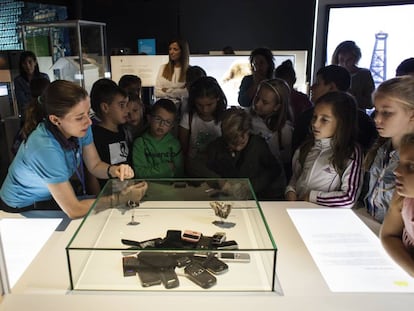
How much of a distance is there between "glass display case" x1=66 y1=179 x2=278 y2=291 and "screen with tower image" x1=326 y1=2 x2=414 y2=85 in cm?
400

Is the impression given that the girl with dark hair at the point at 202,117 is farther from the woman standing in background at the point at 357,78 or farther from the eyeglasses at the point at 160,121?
the woman standing in background at the point at 357,78

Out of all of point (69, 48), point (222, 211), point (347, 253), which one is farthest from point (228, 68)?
point (347, 253)

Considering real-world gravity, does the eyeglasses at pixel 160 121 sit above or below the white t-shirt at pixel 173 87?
below

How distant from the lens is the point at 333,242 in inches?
53.6

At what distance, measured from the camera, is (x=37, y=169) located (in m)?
1.52

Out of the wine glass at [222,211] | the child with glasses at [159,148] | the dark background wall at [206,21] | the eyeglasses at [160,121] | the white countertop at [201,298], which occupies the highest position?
the dark background wall at [206,21]

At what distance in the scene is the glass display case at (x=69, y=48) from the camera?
12.6ft

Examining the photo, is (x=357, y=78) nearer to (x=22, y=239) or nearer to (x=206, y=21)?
(x=22, y=239)

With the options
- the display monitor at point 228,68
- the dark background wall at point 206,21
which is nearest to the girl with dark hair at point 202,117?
the display monitor at point 228,68

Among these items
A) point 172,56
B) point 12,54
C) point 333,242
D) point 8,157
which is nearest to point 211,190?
point 333,242

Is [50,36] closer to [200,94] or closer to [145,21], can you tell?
[145,21]

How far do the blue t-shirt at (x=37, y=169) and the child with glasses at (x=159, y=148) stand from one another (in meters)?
0.51

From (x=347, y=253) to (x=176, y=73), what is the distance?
8.13ft

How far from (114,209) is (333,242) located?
2.77 feet
